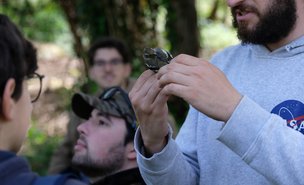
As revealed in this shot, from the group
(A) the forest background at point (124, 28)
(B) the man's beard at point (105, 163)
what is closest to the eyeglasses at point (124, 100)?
(B) the man's beard at point (105, 163)

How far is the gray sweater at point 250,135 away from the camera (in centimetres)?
170

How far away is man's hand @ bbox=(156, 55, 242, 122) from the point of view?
171 cm

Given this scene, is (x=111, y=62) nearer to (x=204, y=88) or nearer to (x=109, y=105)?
(x=109, y=105)

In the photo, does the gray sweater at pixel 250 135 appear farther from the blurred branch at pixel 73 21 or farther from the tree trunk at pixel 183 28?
the tree trunk at pixel 183 28

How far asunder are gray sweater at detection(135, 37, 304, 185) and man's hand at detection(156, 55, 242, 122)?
0.03m

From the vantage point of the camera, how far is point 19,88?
1811mm

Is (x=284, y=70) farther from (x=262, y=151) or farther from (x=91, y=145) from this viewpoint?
(x=91, y=145)

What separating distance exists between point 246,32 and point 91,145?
4.12 ft

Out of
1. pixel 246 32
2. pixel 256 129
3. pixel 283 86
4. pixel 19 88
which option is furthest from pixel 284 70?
pixel 19 88

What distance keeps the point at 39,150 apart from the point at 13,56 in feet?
21.4

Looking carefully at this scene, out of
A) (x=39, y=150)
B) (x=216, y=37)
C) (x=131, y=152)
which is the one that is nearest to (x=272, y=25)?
(x=131, y=152)

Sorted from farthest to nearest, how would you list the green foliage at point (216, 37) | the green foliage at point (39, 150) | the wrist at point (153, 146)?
the green foliage at point (216, 37) < the green foliage at point (39, 150) < the wrist at point (153, 146)

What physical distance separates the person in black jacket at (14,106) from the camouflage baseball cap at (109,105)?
50.9 inches

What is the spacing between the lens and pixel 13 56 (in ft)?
5.78
